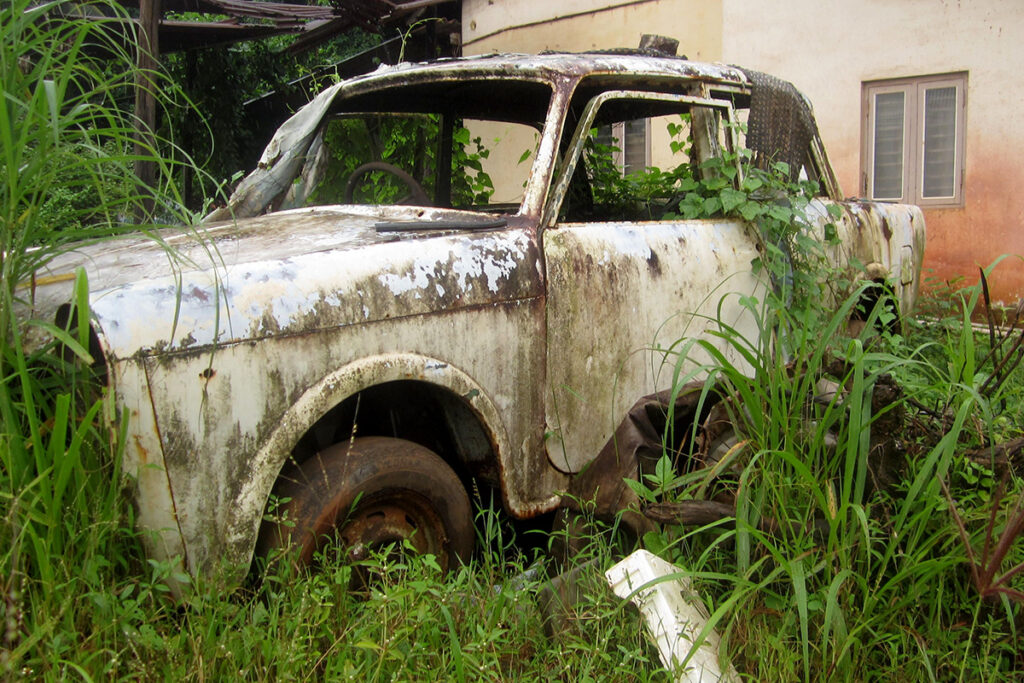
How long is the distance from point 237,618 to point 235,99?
1099cm

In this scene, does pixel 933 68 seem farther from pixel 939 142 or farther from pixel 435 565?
pixel 435 565

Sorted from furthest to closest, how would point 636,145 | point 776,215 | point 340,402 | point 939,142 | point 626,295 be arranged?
point 636,145
point 939,142
point 776,215
point 626,295
point 340,402

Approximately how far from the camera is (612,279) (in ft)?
9.42

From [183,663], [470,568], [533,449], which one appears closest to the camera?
[183,663]

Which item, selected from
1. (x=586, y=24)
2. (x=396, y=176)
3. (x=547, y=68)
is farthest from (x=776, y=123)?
(x=586, y=24)

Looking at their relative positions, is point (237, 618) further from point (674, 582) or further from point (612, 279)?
point (612, 279)

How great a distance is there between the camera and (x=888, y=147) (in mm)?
8258

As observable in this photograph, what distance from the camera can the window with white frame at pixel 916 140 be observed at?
784cm

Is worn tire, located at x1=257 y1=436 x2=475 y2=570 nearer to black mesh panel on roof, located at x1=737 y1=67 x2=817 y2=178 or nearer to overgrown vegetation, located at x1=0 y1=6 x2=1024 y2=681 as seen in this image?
overgrown vegetation, located at x1=0 y1=6 x2=1024 y2=681

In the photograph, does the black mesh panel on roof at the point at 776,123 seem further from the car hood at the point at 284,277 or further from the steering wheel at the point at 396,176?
the car hood at the point at 284,277

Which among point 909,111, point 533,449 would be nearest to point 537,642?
point 533,449

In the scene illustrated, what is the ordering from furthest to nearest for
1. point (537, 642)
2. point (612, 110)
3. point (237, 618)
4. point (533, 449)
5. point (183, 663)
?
point (612, 110)
point (533, 449)
point (537, 642)
point (237, 618)
point (183, 663)

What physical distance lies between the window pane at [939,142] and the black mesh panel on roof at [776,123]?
4655 millimetres

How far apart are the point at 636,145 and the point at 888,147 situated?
255 centimetres
